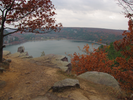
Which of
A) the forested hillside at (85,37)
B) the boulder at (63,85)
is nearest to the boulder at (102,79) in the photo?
the boulder at (63,85)

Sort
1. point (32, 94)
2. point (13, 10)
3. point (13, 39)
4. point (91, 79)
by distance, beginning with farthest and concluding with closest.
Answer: point (13, 39), point (13, 10), point (91, 79), point (32, 94)

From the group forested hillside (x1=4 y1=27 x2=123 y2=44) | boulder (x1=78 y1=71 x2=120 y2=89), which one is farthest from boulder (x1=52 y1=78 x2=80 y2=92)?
forested hillside (x1=4 y1=27 x2=123 y2=44)

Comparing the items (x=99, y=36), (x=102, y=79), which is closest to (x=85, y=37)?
(x=99, y=36)

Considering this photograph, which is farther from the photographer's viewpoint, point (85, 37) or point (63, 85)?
point (85, 37)

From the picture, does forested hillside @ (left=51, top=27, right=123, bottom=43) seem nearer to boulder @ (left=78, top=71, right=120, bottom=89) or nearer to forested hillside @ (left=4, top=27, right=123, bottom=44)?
forested hillside @ (left=4, top=27, right=123, bottom=44)

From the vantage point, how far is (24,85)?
4.96 meters

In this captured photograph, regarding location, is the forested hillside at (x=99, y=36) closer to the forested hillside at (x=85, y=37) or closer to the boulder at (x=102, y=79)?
the forested hillside at (x=85, y=37)

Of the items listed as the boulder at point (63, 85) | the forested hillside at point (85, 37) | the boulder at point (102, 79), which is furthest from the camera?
the forested hillside at point (85, 37)

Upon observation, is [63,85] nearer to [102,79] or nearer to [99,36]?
[102,79]

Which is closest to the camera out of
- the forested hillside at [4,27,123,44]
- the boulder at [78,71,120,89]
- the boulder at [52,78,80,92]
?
the boulder at [52,78,80,92]

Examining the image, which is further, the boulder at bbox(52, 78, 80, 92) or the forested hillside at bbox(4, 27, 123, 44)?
the forested hillside at bbox(4, 27, 123, 44)

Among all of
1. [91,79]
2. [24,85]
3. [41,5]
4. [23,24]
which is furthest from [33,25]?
[91,79]

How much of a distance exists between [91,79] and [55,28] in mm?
4573

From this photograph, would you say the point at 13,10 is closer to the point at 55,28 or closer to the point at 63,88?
the point at 55,28
